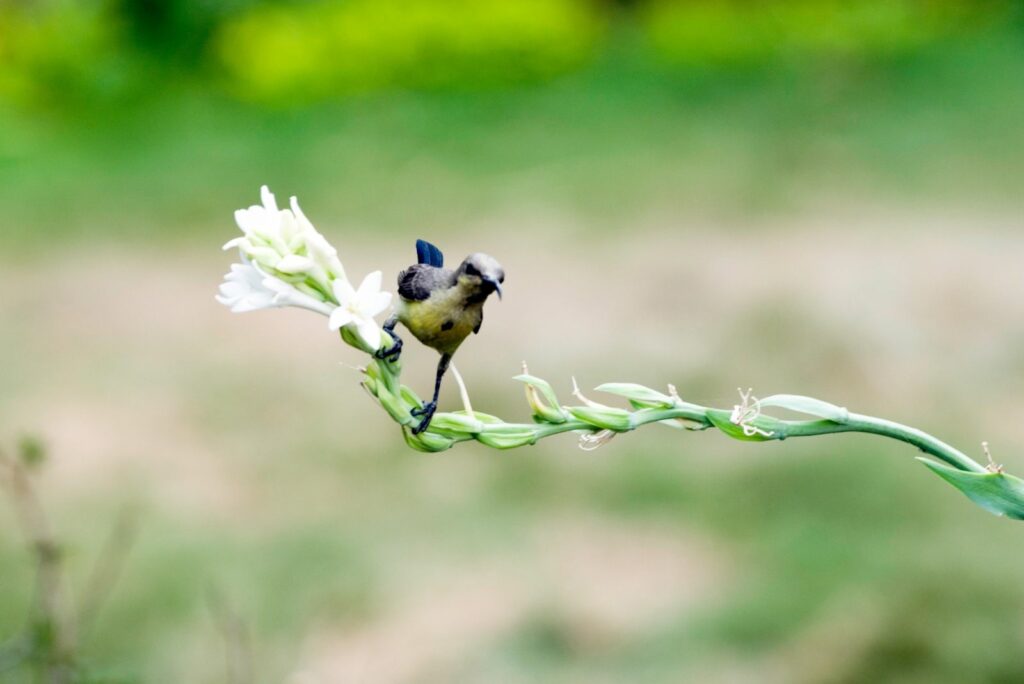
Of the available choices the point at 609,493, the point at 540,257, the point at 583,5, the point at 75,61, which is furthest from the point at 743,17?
the point at 609,493

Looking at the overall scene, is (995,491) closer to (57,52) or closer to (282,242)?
(282,242)

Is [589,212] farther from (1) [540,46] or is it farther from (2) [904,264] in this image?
(1) [540,46]

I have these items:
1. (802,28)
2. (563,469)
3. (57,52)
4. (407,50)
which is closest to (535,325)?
(563,469)

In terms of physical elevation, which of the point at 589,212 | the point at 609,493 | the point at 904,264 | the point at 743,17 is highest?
the point at 743,17

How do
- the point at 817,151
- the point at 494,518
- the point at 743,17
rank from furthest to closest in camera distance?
the point at 743,17, the point at 817,151, the point at 494,518

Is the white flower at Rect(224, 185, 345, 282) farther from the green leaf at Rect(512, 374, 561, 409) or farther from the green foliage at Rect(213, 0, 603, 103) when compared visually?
the green foliage at Rect(213, 0, 603, 103)

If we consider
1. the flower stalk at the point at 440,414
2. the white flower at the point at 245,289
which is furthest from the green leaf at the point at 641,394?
the white flower at the point at 245,289
